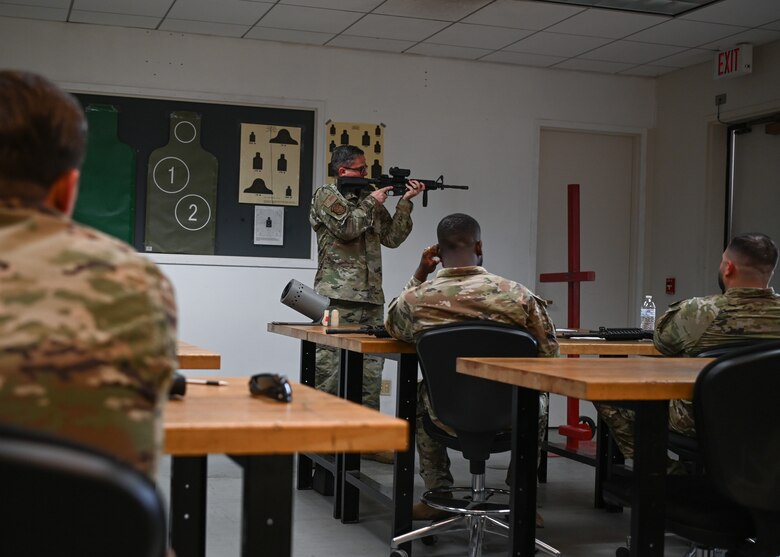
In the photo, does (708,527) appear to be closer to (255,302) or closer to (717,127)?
(255,302)

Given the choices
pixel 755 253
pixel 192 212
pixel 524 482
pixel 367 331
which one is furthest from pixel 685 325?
pixel 192 212

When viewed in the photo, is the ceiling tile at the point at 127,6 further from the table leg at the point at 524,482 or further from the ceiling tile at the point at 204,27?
the table leg at the point at 524,482

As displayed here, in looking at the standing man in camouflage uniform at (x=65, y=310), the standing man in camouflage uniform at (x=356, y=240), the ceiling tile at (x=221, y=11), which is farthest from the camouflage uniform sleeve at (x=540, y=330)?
the ceiling tile at (x=221, y=11)

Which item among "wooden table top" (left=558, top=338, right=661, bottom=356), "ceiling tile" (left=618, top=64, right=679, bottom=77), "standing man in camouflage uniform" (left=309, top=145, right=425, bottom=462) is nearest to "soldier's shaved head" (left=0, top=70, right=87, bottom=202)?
"wooden table top" (left=558, top=338, right=661, bottom=356)

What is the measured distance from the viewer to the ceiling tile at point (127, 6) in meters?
5.37

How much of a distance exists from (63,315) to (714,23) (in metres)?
5.34

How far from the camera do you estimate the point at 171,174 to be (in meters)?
6.01

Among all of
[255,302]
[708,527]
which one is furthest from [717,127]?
[708,527]

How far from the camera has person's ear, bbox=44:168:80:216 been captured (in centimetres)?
107

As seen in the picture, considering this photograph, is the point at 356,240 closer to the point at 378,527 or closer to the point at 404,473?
the point at 378,527

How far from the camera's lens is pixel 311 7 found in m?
5.43

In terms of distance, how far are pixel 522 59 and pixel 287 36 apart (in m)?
1.62

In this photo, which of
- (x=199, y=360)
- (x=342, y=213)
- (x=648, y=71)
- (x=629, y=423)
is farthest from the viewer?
(x=648, y=71)

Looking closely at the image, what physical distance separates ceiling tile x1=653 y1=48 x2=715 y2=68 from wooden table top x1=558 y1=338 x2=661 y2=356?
318 centimetres
